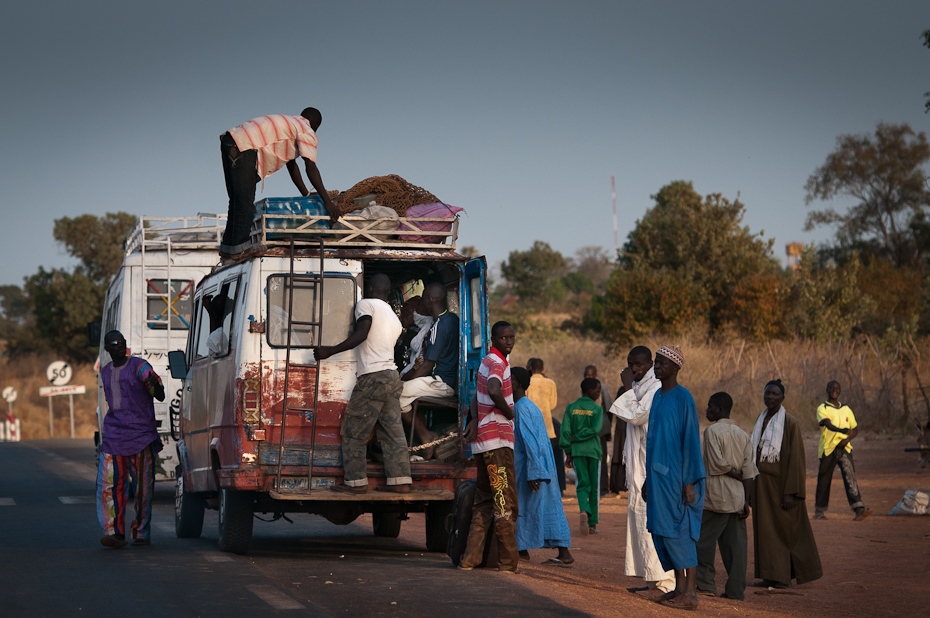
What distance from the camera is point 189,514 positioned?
40.8 feet

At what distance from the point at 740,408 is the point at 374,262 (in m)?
20.3

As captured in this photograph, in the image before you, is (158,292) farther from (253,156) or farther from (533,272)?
(533,272)

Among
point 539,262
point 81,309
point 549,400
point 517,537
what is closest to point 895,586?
point 517,537

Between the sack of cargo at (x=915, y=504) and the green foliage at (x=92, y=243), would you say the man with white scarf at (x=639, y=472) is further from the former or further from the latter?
the green foliage at (x=92, y=243)

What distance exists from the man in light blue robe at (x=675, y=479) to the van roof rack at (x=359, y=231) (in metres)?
2.78

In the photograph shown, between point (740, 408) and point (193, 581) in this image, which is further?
point (740, 408)

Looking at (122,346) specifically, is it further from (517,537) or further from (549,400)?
(549,400)

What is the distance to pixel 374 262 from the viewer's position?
11.1 meters

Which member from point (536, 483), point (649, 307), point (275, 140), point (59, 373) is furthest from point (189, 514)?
point (59, 373)

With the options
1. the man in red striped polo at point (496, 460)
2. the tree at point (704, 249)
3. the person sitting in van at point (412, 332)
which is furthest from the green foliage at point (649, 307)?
the man in red striped polo at point (496, 460)

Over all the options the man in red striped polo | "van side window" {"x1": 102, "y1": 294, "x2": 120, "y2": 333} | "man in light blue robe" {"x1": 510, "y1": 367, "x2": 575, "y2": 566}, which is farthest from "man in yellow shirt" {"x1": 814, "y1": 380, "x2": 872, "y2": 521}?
"van side window" {"x1": 102, "y1": 294, "x2": 120, "y2": 333}

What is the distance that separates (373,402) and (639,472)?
2.06m

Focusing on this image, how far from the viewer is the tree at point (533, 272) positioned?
67.2m

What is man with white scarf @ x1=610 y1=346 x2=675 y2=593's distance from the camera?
9.23 m
